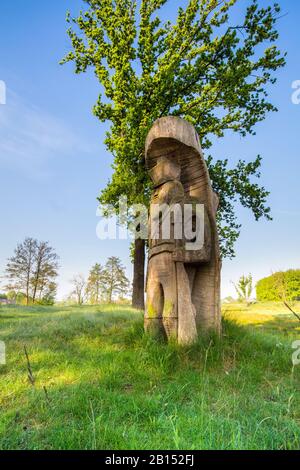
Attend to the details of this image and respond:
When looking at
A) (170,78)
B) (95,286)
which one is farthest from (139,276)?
(95,286)

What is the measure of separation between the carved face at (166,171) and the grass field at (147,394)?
285 centimetres

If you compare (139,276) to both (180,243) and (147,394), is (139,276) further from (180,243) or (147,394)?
(147,394)

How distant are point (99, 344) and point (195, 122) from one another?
36.6 feet

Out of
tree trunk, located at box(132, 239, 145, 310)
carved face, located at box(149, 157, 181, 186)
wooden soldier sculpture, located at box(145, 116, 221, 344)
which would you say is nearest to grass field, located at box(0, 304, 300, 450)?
wooden soldier sculpture, located at box(145, 116, 221, 344)

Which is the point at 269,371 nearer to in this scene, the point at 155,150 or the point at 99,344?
the point at 99,344

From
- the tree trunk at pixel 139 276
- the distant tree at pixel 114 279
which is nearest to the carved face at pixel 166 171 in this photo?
the tree trunk at pixel 139 276

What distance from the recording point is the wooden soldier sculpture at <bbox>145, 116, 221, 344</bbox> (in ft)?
18.7

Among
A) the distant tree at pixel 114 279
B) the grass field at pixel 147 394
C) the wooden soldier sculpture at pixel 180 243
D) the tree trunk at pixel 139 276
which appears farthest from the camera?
the distant tree at pixel 114 279

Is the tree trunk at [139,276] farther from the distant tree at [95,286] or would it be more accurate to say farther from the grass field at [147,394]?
the distant tree at [95,286]

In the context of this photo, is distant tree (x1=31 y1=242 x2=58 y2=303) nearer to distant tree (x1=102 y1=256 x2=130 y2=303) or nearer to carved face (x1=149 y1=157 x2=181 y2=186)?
distant tree (x1=102 y1=256 x2=130 y2=303)

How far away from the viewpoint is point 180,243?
5820 millimetres

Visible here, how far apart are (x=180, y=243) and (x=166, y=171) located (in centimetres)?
150

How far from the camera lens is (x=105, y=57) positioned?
1513 cm

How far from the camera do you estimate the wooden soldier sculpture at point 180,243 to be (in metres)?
5.70
